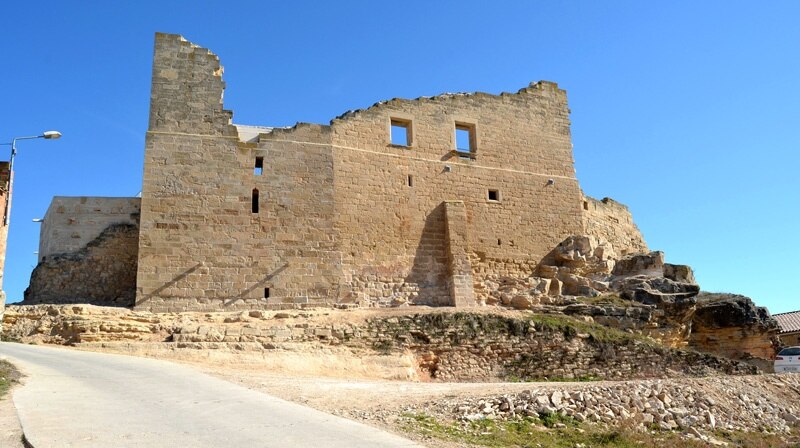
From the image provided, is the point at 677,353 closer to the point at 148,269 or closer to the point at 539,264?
the point at 539,264

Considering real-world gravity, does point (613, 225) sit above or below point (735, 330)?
above

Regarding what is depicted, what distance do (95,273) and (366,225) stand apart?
23.8 feet

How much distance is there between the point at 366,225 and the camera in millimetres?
18250

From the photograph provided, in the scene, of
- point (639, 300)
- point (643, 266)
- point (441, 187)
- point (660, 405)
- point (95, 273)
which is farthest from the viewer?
point (643, 266)

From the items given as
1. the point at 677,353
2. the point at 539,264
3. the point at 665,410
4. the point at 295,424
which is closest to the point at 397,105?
the point at 539,264

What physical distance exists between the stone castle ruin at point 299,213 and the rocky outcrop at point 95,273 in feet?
0.11

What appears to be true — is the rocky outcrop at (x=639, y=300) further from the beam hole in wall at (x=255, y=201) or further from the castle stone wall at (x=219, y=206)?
the beam hole in wall at (x=255, y=201)

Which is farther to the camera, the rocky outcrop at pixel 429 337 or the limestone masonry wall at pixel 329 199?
the limestone masonry wall at pixel 329 199

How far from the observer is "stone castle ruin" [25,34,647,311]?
53.9 feet

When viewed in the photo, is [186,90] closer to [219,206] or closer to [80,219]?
[219,206]

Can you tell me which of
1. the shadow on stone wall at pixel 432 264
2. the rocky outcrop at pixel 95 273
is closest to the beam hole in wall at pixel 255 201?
the rocky outcrop at pixel 95 273

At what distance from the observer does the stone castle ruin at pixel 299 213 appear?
53.9 ft

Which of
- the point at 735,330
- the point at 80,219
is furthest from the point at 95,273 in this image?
the point at 735,330

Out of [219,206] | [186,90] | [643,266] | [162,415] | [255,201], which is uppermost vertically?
[186,90]
